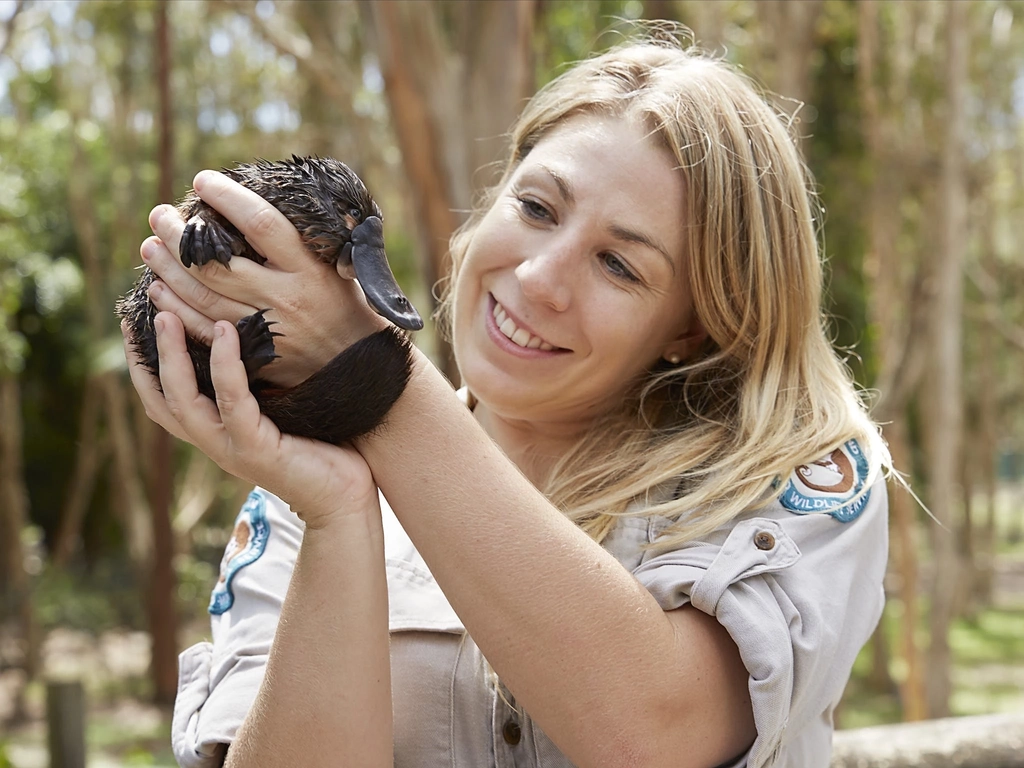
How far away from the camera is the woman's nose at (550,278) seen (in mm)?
1624

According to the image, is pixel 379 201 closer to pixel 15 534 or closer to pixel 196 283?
pixel 15 534

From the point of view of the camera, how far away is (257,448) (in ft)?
4.19

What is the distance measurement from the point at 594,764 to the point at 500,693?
30 centimetres

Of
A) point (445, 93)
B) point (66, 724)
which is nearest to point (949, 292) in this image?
point (445, 93)

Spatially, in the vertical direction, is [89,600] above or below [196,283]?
below

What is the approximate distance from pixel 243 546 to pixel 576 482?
1.99 feet

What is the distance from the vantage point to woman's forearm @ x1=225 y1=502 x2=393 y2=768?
1.34 meters

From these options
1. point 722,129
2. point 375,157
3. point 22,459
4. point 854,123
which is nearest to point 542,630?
point 722,129

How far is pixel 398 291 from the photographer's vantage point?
1.34 meters

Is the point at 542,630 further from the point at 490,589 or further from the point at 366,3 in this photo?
the point at 366,3

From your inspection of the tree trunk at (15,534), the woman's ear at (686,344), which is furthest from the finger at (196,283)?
the tree trunk at (15,534)

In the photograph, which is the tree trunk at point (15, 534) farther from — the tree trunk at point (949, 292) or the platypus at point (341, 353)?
the platypus at point (341, 353)

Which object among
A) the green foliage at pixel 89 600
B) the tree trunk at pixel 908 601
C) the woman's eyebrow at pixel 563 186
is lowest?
the green foliage at pixel 89 600

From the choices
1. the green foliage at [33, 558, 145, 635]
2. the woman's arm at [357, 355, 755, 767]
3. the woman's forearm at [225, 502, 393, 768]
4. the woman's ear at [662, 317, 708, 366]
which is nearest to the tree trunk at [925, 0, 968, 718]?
the woman's ear at [662, 317, 708, 366]
